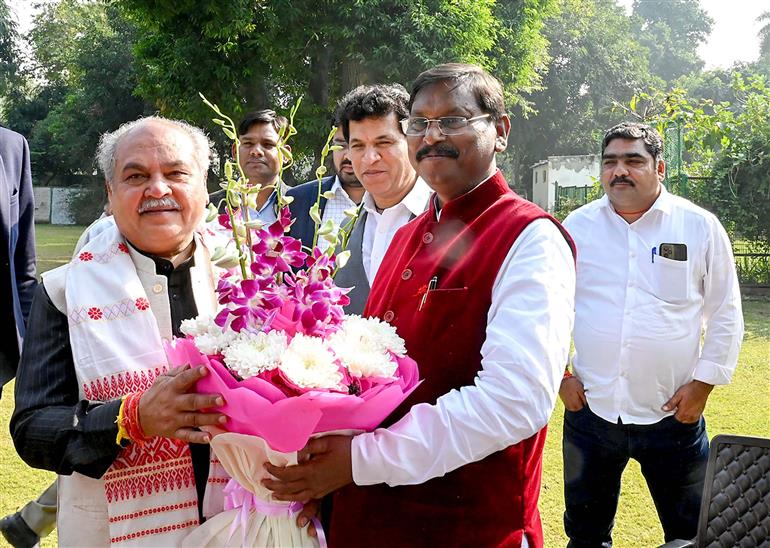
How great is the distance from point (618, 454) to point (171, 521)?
8.08 ft

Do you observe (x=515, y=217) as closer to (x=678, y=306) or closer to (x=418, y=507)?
(x=418, y=507)

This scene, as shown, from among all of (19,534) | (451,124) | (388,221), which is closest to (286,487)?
(451,124)

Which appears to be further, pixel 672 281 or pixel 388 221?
pixel 672 281

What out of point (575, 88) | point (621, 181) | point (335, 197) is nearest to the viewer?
point (621, 181)

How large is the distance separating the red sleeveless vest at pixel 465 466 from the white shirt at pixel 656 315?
1.93 m

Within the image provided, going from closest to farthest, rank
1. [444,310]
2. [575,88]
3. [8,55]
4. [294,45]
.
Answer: [444,310] < [294,45] < [8,55] < [575,88]

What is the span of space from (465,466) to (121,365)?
3.17 feet

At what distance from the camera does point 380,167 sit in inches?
136

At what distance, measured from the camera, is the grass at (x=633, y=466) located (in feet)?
14.2

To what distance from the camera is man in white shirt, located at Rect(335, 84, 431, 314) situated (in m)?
3.38

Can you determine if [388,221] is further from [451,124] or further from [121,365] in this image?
[121,365]

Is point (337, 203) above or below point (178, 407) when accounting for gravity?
above

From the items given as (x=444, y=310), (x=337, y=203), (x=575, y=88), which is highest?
(x=575, y=88)

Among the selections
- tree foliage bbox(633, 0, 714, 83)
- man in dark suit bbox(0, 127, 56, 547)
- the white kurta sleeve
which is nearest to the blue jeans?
the white kurta sleeve
